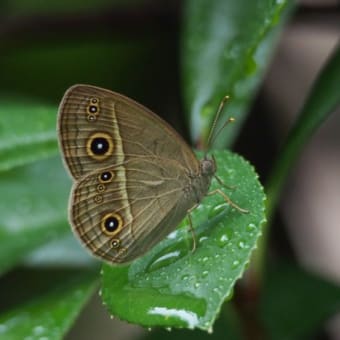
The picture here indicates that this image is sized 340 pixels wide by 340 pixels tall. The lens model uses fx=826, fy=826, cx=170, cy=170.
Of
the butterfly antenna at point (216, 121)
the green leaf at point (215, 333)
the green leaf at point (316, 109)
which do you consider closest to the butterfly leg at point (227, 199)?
the butterfly antenna at point (216, 121)

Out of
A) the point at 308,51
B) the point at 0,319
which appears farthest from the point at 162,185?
the point at 308,51

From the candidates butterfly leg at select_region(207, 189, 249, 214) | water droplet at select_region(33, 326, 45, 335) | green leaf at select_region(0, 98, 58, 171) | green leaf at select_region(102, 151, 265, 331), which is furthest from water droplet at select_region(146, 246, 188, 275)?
green leaf at select_region(0, 98, 58, 171)

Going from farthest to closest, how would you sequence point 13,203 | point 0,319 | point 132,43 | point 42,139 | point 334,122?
point 334,122
point 132,43
point 13,203
point 42,139
point 0,319

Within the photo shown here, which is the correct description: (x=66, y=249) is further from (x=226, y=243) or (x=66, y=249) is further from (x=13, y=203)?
(x=226, y=243)

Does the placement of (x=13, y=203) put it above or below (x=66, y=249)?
above

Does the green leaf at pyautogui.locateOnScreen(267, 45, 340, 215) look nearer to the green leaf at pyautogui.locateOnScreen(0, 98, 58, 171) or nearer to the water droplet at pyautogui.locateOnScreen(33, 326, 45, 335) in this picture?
the green leaf at pyautogui.locateOnScreen(0, 98, 58, 171)

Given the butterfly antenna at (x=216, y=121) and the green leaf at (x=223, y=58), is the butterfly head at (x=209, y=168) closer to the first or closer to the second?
the butterfly antenna at (x=216, y=121)
